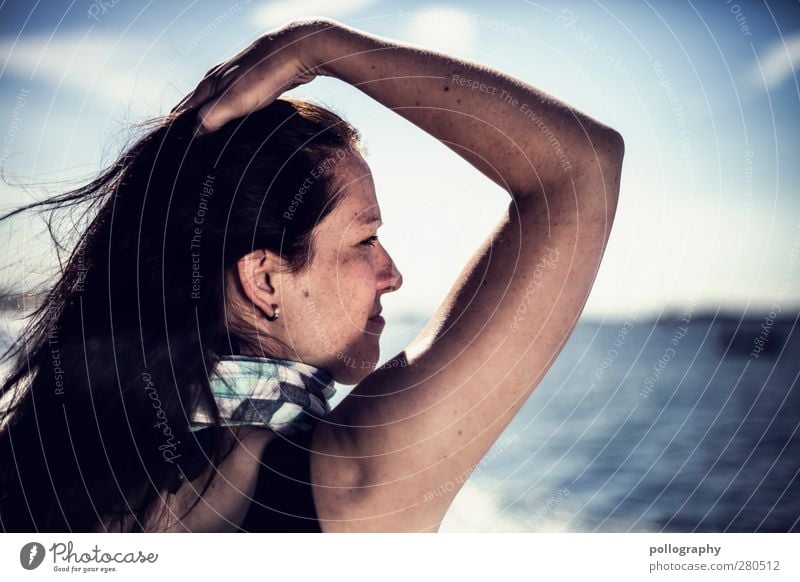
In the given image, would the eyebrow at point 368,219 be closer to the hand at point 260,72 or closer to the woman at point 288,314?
the woman at point 288,314

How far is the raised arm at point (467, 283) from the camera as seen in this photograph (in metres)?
0.89

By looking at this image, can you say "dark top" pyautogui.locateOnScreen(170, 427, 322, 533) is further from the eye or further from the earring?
the eye

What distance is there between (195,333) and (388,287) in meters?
0.29

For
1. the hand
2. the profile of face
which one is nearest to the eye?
the profile of face

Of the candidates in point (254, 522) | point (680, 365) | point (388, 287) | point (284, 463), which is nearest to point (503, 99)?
point (388, 287)

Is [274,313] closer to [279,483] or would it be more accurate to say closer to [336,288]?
[336,288]

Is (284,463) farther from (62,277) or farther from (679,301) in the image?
(679,301)

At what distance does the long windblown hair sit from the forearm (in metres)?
0.17

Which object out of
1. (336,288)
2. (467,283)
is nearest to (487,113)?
(467,283)

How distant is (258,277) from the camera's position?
1074 millimetres

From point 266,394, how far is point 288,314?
0.14m

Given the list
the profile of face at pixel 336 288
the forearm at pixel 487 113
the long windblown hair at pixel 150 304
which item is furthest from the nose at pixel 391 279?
the forearm at pixel 487 113

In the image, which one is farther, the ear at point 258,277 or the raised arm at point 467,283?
the ear at point 258,277

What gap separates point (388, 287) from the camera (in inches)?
47.2
